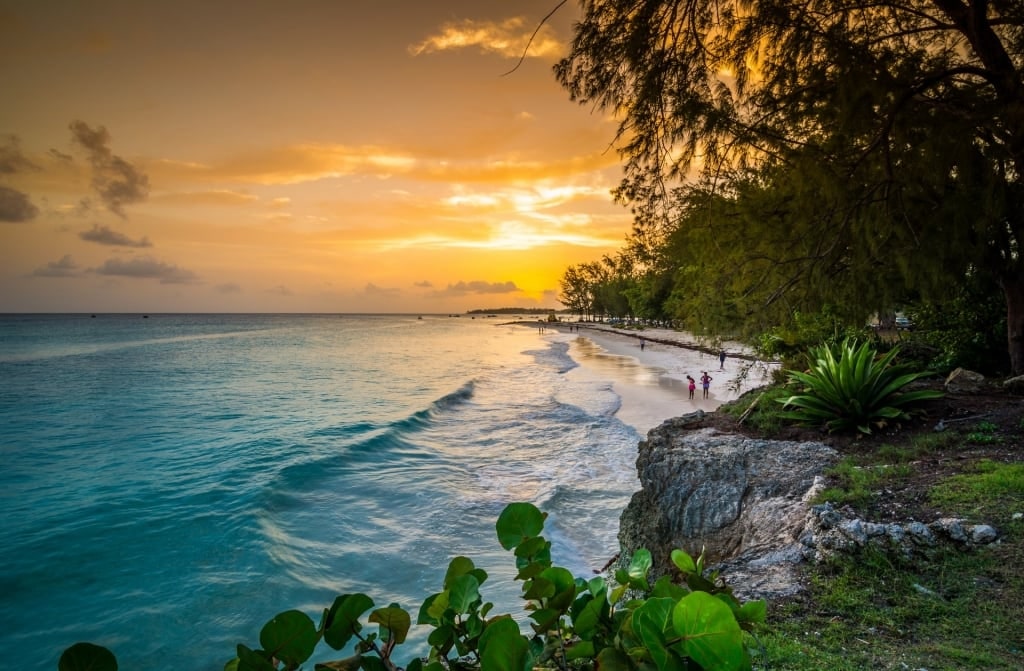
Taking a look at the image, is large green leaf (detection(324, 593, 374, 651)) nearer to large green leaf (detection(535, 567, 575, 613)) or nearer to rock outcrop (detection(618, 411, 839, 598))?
large green leaf (detection(535, 567, 575, 613))

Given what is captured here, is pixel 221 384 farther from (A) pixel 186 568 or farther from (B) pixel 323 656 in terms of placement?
(B) pixel 323 656

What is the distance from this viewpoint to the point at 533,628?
953 millimetres

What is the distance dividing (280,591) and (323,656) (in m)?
2.10

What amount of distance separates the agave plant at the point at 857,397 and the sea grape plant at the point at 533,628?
20.5 feet

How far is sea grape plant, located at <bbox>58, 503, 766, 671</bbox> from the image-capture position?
71 cm

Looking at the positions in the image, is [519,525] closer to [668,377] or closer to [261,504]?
[261,504]

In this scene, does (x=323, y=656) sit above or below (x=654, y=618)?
below

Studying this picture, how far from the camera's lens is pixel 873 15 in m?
5.64

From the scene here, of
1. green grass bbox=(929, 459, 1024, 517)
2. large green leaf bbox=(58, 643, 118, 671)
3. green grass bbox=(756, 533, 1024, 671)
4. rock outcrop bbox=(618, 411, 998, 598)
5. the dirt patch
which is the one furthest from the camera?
the dirt patch

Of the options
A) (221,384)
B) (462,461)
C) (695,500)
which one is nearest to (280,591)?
(695,500)

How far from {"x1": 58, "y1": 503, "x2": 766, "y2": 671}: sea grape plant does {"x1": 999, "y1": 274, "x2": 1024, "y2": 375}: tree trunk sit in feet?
28.7

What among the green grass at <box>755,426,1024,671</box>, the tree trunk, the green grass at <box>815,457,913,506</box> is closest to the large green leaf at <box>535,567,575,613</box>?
the green grass at <box>755,426,1024,671</box>

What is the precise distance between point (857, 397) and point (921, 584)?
386 centimetres

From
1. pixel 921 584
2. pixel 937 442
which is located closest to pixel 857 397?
pixel 937 442
